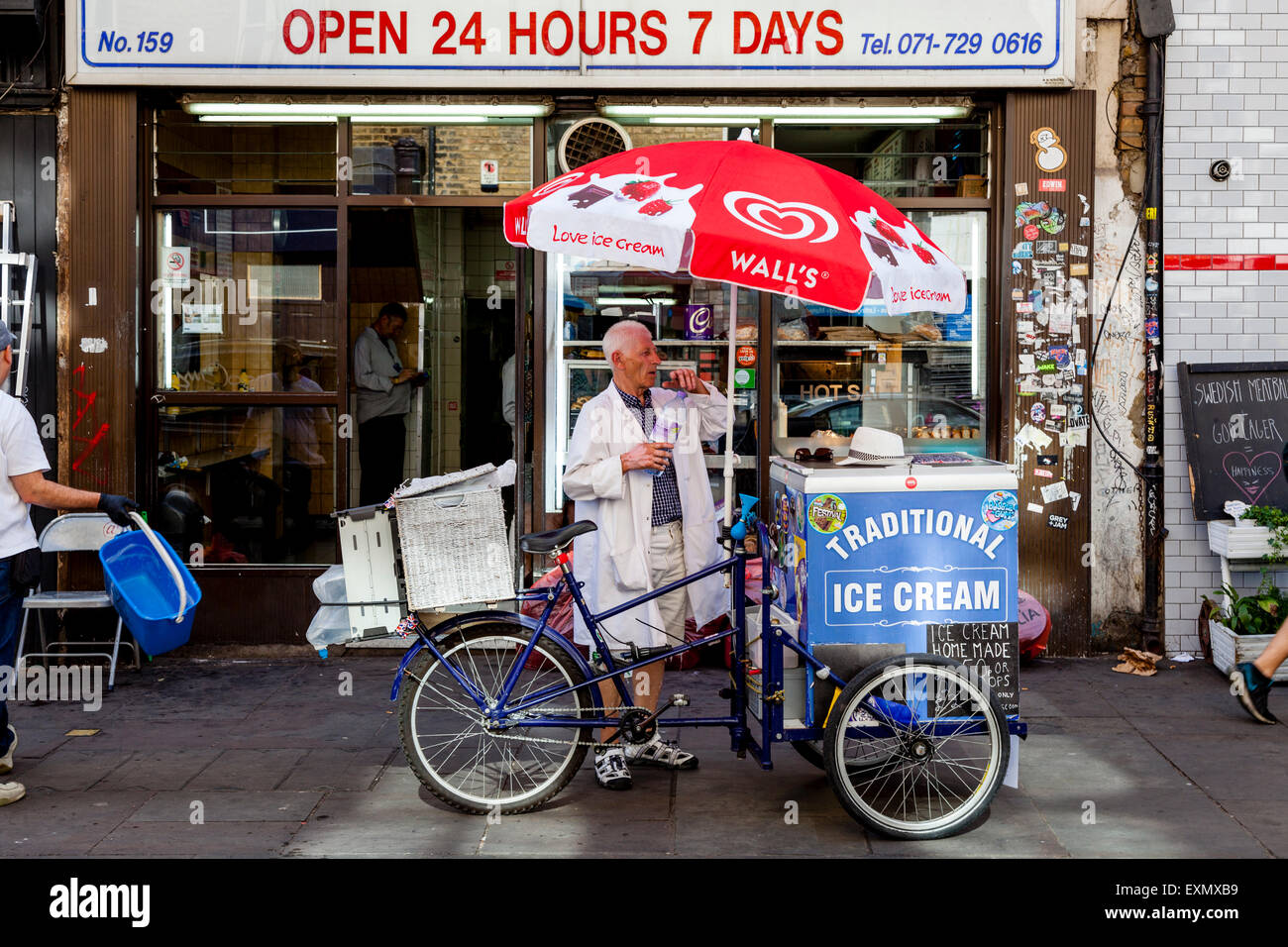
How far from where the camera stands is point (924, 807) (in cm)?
536

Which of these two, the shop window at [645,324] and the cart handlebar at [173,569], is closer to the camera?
the cart handlebar at [173,569]

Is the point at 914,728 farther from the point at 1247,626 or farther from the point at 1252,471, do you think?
the point at 1252,471

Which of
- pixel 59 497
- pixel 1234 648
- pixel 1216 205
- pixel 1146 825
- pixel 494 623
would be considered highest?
pixel 1216 205

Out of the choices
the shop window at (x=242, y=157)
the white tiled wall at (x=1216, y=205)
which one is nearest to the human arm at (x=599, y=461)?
the shop window at (x=242, y=157)

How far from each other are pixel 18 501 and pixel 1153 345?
249 inches

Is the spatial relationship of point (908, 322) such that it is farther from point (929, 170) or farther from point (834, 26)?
point (834, 26)

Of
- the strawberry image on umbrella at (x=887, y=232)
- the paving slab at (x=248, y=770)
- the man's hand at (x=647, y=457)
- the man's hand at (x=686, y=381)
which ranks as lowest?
the paving slab at (x=248, y=770)

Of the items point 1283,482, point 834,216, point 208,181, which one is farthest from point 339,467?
point 1283,482

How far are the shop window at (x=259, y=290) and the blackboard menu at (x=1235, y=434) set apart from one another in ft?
17.6

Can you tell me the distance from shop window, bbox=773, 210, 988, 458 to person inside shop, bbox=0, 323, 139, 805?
4285mm

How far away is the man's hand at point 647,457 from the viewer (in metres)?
5.54

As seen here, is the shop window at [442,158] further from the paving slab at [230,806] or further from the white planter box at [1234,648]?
the white planter box at [1234,648]

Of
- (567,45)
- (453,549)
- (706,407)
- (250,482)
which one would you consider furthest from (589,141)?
(453,549)

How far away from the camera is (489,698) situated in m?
5.30
